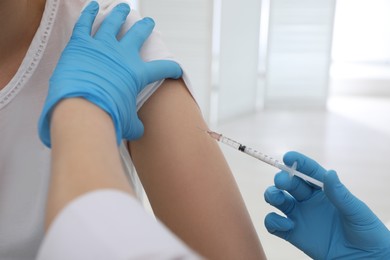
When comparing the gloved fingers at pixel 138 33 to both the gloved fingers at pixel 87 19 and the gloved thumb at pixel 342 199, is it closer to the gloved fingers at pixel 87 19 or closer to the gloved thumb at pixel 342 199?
the gloved fingers at pixel 87 19

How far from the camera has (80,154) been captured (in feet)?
2.43

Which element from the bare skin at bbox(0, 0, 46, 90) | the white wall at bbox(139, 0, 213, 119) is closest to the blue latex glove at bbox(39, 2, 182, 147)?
the bare skin at bbox(0, 0, 46, 90)

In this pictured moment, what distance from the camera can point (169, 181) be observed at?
115cm

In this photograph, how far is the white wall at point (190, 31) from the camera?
13.0ft

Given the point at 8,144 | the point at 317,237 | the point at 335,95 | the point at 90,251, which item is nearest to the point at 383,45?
the point at 335,95

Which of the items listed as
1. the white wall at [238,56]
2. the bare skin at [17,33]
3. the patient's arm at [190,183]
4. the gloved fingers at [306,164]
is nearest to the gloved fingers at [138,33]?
the patient's arm at [190,183]

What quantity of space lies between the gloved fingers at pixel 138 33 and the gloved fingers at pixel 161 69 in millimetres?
55

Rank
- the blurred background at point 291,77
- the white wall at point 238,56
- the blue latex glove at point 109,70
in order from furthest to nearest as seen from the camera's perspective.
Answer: the white wall at point 238,56, the blurred background at point 291,77, the blue latex glove at point 109,70

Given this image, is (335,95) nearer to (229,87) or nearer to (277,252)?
(229,87)

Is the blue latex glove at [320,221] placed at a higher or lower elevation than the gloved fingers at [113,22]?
lower

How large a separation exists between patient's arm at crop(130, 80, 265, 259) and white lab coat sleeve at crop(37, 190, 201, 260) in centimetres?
49

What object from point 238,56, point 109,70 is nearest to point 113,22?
point 109,70

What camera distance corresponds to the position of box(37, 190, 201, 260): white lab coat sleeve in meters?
0.59

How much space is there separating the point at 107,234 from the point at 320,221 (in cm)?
74
